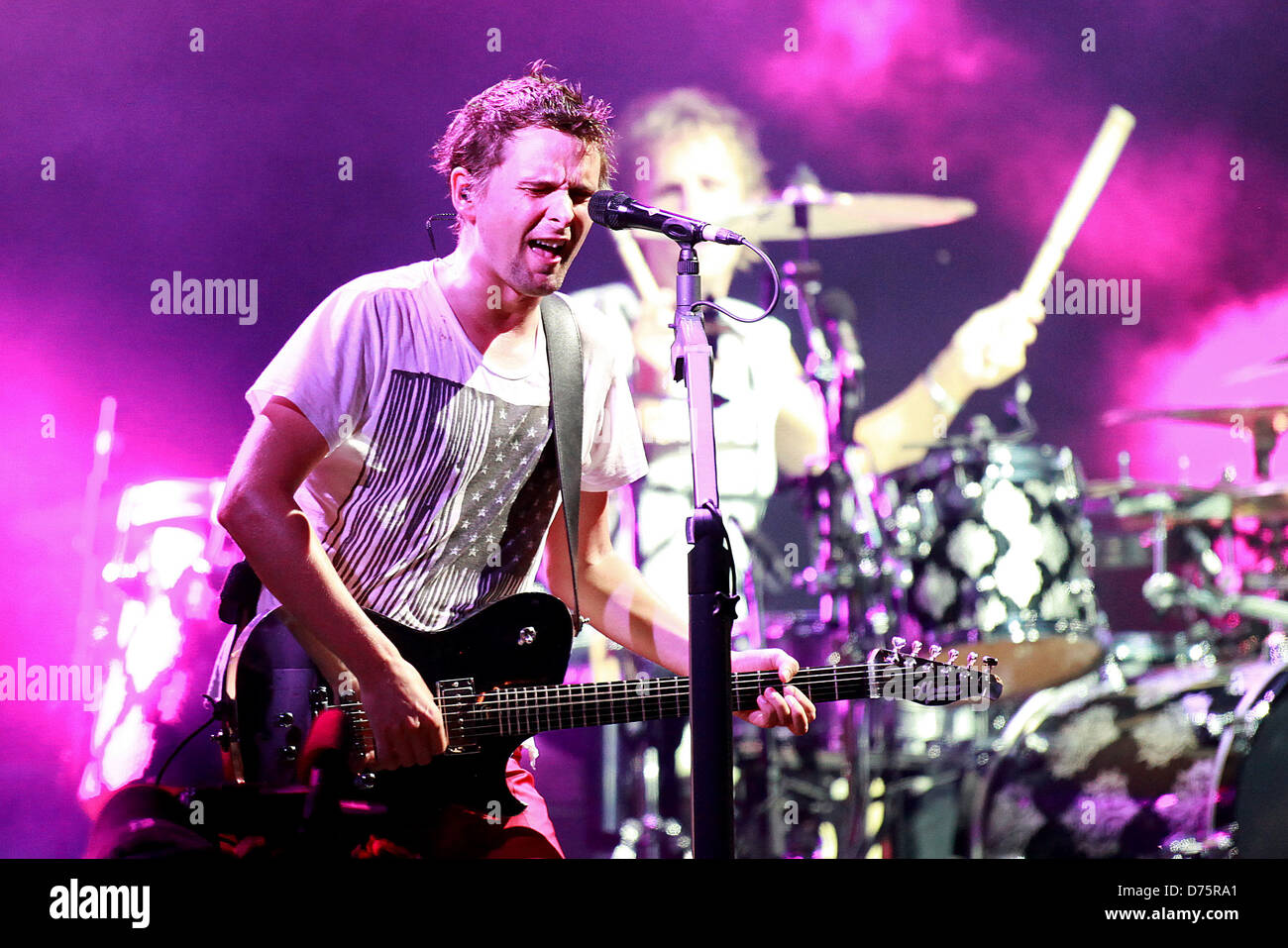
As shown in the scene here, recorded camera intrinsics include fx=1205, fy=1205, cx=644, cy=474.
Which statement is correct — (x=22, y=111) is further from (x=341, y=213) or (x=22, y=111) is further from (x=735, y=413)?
(x=735, y=413)

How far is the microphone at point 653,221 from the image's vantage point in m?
2.22

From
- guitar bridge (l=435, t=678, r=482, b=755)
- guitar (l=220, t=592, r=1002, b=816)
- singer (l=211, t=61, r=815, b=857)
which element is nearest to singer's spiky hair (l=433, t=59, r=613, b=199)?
singer (l=211, t=61, r=815, b=857)

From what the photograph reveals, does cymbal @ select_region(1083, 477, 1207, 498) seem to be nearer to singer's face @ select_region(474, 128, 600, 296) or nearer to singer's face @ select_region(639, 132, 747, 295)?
singer's face @ select_region(639, 132, 747, 295)

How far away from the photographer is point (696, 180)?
3113 mm

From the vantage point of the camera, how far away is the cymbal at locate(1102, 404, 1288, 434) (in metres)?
3.13

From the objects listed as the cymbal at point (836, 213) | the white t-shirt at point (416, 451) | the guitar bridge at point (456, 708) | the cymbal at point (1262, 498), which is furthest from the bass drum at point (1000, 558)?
the guitar bridge at point (456, 708)

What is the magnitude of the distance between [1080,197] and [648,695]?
1.70m

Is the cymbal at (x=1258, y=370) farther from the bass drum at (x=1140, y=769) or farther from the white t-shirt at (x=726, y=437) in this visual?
the white t-shirt at (x=726, y=437)

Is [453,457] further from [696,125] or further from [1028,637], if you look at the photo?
[1028,637]

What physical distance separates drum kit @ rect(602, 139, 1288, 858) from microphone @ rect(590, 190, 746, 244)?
909 mm

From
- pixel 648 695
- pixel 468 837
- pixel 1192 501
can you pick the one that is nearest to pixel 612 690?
pixel 648 695

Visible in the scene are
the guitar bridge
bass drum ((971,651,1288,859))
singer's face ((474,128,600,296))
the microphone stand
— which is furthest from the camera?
bass drum ((971,651,1288,859))

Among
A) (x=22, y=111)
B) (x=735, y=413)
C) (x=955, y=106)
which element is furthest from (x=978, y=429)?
(x=22, y=111)
